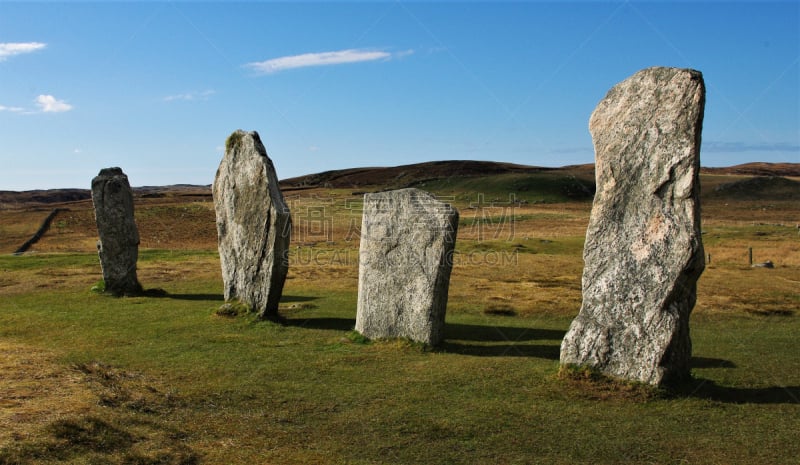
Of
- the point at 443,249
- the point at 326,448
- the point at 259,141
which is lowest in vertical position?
the point at 326,448

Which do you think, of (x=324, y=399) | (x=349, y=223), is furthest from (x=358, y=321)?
(x=349, y=223)

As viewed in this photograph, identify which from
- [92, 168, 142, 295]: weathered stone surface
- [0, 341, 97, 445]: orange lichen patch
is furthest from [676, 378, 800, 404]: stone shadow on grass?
[92, 168, 142, 295]: weathered stone surface

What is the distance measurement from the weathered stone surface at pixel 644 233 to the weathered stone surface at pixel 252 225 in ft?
31.4

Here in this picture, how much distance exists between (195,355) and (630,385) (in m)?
10.1

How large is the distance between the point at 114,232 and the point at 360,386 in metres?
15.7

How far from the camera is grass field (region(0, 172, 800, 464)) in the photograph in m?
9.86

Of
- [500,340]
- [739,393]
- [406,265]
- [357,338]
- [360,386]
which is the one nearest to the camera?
[739,393]

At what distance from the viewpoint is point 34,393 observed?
11.9 m

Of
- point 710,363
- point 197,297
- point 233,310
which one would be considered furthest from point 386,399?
point 197,297

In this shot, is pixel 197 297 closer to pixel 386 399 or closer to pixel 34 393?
pixel 34 393

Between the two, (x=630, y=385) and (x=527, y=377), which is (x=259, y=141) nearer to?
(x=527, y=377)

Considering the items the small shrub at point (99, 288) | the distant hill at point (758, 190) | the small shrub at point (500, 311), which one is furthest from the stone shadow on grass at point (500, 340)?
the distant hill at point (758, 190)

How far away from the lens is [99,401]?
11484 mm

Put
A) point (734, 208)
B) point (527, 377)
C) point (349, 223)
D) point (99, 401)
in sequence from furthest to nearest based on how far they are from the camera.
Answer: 1. point (734, 208)
2. point (349, 223)
3. point (527, 377)
4. point (99, 401)
